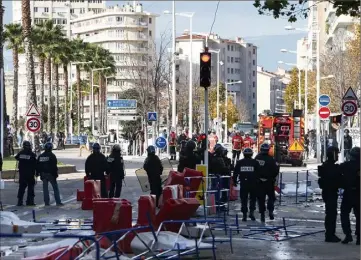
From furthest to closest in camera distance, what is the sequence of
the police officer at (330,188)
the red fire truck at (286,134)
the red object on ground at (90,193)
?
A: the red fire truck at (286,134) → the red object on ground at (90,193) → the police officer at (330,188)

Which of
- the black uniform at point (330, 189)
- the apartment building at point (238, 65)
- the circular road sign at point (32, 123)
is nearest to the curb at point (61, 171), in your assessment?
the circular road sign at point (32, 123)

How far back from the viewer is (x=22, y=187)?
24188mm

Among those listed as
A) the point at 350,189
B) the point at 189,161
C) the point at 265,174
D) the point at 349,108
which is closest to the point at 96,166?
the point at 189,161

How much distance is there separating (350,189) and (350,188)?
0.02 meters

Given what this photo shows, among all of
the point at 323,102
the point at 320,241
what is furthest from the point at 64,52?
the point at 320,241

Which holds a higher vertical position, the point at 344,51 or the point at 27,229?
the point at 344,51

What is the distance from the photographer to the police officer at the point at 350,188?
1584 cm

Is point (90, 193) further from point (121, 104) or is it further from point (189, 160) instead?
point (121, 104)

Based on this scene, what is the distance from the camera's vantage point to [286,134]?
48469 millimetres

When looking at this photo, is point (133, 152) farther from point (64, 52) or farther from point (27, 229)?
point (27, 229)

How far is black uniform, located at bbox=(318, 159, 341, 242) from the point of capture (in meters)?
16.2

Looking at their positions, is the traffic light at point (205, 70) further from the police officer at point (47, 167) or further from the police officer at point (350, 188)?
the police officer at point (350, 188)

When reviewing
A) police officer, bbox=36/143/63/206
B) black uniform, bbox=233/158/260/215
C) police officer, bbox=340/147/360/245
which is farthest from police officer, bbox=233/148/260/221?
police officer, bbox=36/143/63/206

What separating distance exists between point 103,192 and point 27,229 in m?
12.7
